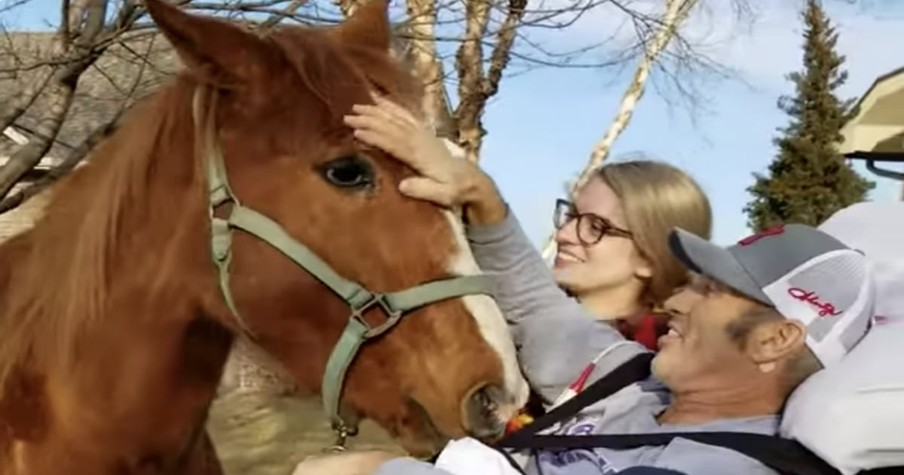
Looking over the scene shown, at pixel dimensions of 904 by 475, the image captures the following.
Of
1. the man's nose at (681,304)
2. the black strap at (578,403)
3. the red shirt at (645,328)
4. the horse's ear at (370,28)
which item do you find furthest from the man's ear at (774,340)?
the horse's ear at (370,28)

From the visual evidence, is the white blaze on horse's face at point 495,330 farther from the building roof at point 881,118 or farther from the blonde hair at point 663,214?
the building roof at point 881,118

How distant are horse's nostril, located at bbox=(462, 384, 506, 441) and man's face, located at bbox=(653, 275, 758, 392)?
0.29 m

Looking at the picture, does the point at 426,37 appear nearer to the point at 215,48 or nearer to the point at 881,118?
the point at 881,118

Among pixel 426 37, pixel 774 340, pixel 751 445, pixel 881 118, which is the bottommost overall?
pixel 881 118

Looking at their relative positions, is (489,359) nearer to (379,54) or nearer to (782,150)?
(379,54)

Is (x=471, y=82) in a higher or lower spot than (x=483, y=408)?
higher

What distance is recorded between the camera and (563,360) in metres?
2.69

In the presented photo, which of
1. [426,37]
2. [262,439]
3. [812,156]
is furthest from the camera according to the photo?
[812,156]

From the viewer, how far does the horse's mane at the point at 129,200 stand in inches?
95.0

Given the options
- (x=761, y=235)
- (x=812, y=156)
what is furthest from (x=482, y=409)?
(x=812, y=156)

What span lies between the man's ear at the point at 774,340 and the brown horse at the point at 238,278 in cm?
42

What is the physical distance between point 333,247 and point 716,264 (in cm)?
69

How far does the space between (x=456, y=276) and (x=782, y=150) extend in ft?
75.1

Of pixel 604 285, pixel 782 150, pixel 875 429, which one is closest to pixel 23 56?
pixel 604 285
